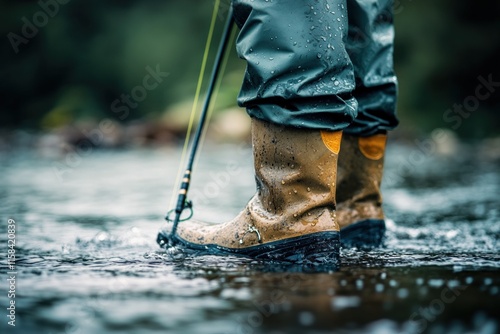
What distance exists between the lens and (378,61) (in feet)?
6.48

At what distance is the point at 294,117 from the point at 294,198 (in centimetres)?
20

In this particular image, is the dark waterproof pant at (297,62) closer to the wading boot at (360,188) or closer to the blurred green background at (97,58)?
the wading boot at (360,188)

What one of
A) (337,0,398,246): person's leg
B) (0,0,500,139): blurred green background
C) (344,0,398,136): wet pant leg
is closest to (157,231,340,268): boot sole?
(337,0,398,246): person's leg

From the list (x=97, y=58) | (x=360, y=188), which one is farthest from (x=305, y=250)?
(x=97, y=58)

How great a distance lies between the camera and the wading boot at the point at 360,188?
201cm

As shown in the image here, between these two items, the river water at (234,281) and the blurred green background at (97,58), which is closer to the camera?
the river water at (234,281)

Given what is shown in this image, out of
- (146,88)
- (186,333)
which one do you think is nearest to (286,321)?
(186,333)

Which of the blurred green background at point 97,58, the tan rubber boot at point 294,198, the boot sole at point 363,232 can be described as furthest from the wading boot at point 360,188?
the blurred green background at point 97,58

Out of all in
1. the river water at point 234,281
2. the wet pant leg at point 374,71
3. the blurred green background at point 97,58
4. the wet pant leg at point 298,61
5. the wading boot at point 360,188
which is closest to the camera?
the river water at point 234,281

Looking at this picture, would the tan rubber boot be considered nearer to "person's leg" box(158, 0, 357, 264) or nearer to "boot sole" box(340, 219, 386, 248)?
"person's leg" box(158, 0, 357, 264)

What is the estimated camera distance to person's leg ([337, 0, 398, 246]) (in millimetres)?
1939

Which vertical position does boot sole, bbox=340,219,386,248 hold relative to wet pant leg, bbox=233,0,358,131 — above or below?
below

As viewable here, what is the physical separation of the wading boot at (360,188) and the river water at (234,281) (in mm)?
96

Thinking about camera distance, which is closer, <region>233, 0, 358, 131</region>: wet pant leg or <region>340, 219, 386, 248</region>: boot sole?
<region>233, 0, 358, 131</region>: wet pant leg
